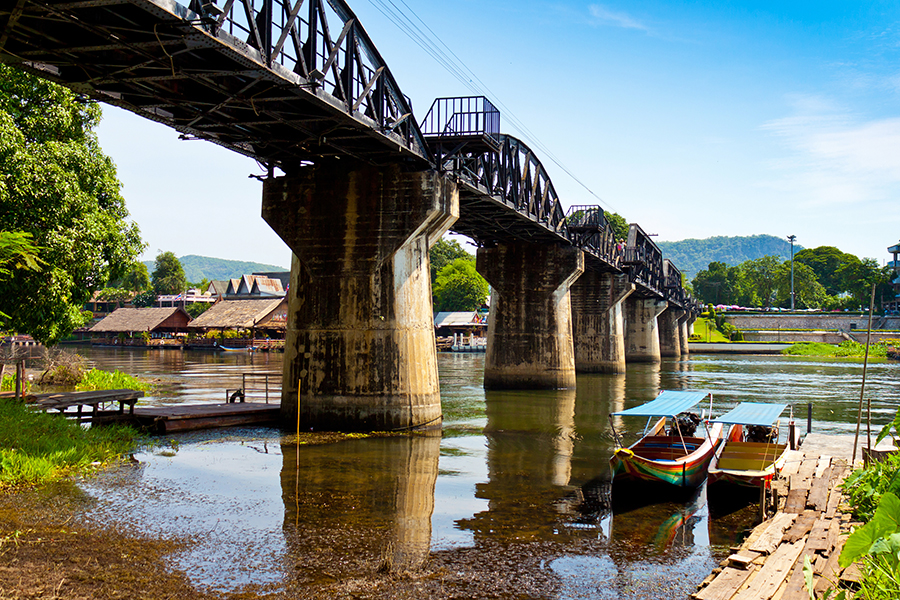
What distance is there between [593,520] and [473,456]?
7.63 meters

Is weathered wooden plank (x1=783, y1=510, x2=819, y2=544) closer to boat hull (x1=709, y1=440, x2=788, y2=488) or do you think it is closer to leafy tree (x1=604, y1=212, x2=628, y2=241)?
boat hull (x1=709, y1=440, x2=788, y2=488)

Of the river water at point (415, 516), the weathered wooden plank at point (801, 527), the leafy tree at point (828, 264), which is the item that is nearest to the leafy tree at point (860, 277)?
the leafy tree at point (828, 264)

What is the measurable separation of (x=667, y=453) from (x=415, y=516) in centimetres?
826

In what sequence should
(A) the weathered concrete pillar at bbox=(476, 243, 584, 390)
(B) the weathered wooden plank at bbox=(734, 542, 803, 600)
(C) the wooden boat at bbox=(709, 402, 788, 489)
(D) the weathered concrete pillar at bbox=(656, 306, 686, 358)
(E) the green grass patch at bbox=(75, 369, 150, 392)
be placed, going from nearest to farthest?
(B) the weathered wooden plank at bbox=(734, 542, 803, 600), (C) the wooden boat at bbox=(709, 402, 788, 489), (E) the green grass patch at bbox=(75, 369, 150, 392), (A) the weathered concrete pillar at bbox=(476, 243, 584, 390), (D) the weathered concrete pillar at bbox=(656, 306, 686, 358)

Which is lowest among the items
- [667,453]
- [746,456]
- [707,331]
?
[667,453]

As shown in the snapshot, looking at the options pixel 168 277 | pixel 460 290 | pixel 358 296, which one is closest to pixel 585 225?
pixel 358 296

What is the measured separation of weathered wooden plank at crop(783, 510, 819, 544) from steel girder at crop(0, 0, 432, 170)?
14048 mm

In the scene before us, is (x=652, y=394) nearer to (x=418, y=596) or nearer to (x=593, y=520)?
(x=593, y=520)

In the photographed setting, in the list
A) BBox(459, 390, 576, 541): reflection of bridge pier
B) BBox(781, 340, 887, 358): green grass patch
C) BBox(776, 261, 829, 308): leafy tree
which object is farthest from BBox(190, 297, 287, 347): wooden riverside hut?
BBox(776, 261, 829, 308): leafy tree

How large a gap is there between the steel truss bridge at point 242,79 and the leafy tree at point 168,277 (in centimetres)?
13465

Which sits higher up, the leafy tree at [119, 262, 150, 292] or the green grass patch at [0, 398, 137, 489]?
the leafy tree at [119, 262, 150, 292]

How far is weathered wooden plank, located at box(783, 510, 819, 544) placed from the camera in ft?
36.6

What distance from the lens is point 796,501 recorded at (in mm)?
13578

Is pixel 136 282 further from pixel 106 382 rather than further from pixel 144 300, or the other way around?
pixel 106 382
